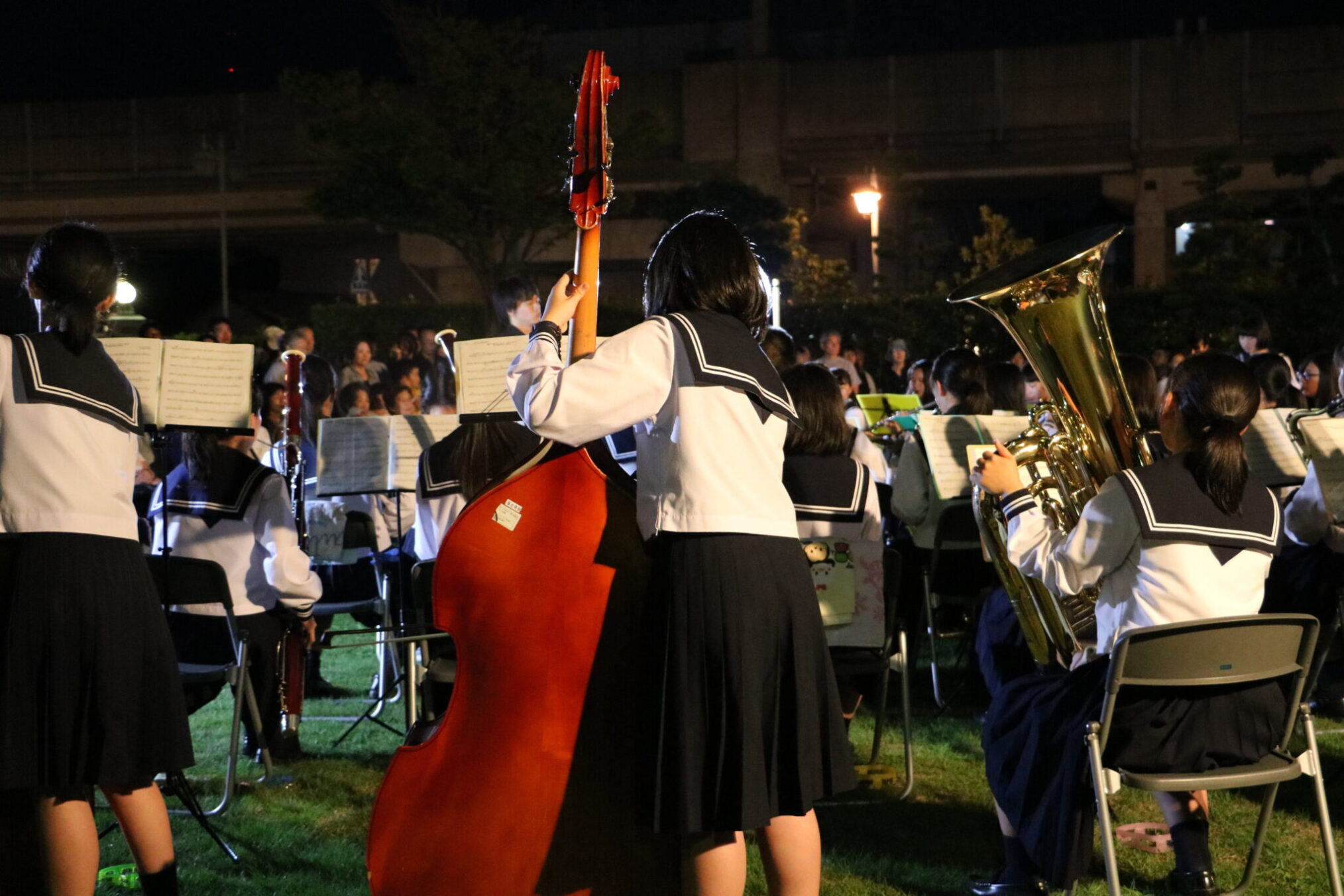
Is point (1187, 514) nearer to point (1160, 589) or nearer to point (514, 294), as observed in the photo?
point (1160, 589)

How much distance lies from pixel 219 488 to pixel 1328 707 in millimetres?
4429

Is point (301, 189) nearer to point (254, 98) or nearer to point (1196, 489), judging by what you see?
point (254, 98)

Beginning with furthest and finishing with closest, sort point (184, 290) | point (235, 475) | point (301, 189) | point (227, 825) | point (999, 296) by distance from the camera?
point (184, 290) < point (301, 189) < point (235, 475) < point (227, 825) < point (999, 296)

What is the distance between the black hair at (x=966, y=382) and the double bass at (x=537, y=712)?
3.70 m

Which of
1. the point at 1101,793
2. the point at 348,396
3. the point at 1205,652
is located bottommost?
the point at 1101,793

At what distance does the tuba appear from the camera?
3617 millimetres

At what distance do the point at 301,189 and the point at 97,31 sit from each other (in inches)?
240

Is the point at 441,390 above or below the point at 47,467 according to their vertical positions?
above

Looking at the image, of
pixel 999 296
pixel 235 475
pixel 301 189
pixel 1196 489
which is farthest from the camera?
pixel 301 189

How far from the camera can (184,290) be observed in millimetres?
31078

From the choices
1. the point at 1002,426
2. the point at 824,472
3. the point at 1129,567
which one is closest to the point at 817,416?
the point at 824,472

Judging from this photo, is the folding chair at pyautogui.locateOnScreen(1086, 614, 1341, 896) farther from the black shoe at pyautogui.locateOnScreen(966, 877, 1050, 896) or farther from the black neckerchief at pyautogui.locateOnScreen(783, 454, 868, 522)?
the black neckerchief at pyautogui.locateOnScreen(783, 454, 868, 522)

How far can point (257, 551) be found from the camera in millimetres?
4930

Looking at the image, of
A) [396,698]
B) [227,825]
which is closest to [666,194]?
[396,698]
